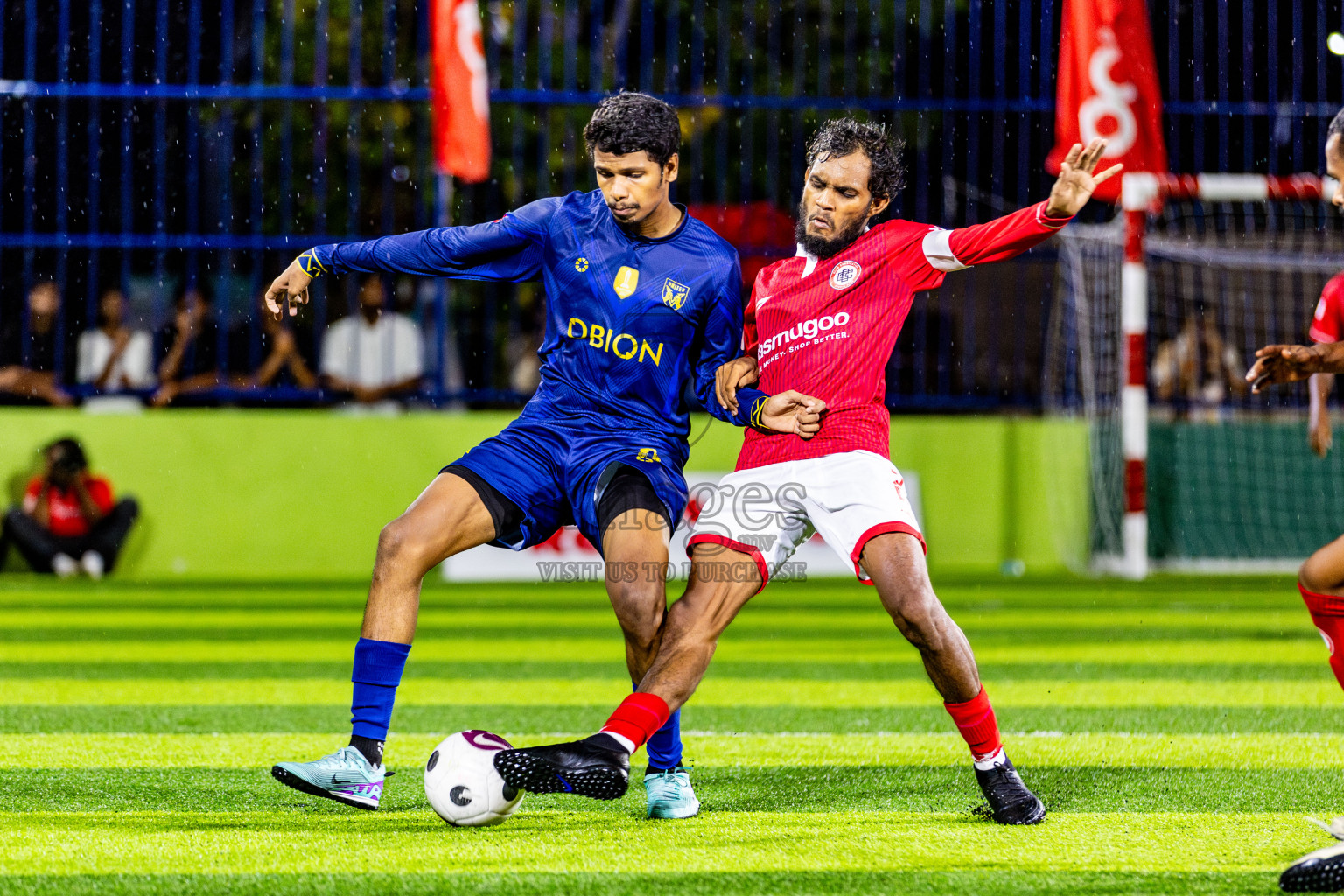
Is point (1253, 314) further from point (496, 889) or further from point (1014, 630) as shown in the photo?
point (496, 889)

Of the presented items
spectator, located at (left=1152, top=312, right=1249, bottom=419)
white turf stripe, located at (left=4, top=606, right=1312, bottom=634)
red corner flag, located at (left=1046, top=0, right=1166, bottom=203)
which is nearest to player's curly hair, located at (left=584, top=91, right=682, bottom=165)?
white turf stripe, located at (left=4, top=606, right=1312, bottom=634)

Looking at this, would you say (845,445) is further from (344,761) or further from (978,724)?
(344,761)

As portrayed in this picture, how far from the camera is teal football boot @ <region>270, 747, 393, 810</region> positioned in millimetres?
3979

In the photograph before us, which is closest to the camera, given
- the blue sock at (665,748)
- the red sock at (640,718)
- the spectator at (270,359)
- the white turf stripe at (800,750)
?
the red sock at (640,718)

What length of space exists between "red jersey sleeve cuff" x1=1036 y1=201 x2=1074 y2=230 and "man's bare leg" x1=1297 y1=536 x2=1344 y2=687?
985 millimetres

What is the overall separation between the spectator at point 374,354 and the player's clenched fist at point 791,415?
888 cm

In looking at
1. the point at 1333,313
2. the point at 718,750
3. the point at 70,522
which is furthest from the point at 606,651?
the point at 70,522

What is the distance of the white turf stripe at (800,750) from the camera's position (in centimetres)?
519

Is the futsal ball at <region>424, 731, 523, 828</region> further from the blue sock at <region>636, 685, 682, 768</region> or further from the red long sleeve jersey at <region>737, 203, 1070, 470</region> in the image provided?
the red long sleeve jersey at <region>737, 203, 1070, 470</region>

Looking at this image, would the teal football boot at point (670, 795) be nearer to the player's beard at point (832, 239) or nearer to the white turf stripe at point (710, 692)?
the player's beard at point (832, 239)

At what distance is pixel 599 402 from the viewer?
4.39m

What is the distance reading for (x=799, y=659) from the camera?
812cm

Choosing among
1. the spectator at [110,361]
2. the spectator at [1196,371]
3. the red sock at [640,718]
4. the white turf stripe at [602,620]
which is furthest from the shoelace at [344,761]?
the spectator at [1196,371]

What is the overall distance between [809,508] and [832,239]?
713 mm
